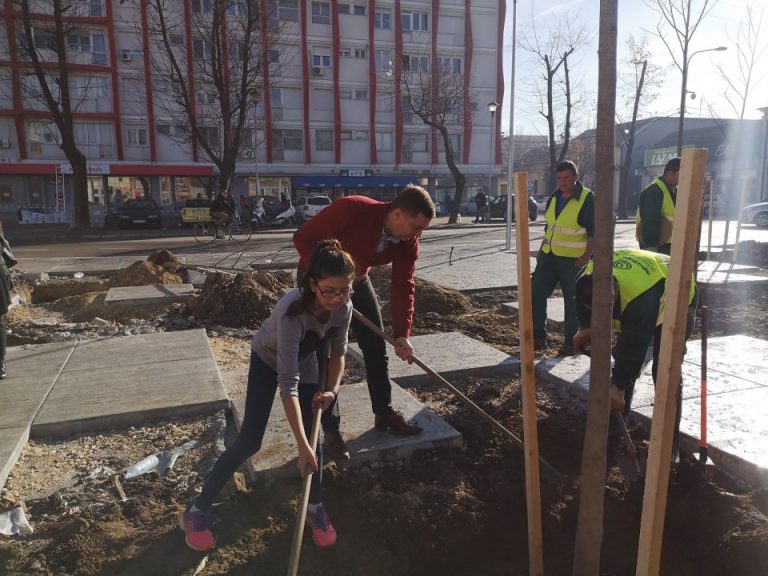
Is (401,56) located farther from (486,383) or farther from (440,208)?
(486,383)

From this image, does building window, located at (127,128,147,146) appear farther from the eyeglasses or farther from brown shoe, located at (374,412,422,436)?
the eyeglasses

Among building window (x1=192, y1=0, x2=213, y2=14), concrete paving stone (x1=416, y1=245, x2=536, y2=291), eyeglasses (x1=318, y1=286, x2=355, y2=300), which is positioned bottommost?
concrete paving stone (x1=416, y1=245, x2=536, y2=291)

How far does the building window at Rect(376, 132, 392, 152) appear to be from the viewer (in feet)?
131

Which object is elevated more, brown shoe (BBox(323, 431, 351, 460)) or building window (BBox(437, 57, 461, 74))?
building window (BBox(437, 57, 461, 74))

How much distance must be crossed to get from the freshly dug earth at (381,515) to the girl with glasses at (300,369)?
0.13 meters

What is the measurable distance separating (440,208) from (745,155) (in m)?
19.7

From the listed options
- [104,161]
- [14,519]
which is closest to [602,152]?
[14,519]

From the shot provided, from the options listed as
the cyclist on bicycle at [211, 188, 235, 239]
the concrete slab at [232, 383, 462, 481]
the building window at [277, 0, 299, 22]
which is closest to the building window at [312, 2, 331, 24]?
the building window at [277, 0, 299, 22]

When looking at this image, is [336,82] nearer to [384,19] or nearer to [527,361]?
[384,19]

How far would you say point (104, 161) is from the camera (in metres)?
34.7

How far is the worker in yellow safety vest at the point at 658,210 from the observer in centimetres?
487

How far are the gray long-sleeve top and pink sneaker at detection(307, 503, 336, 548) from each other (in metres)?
0.58

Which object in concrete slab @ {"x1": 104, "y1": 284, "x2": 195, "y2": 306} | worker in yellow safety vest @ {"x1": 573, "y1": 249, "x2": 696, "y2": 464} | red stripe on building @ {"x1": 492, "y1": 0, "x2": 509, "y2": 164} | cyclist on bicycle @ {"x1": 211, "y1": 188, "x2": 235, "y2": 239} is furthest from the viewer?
red stripe on building @ {"x1": 492, "y1": 0, "x2": 509, "y2": 164}

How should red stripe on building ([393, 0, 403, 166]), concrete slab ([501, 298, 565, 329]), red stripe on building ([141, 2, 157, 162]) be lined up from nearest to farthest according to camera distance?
1. concrete slab ([501, 298, 565, 329])
2. red stripe on building ([141, 2, 157, 162])
3. red stripe on building ([393, 0, 403, 166])
